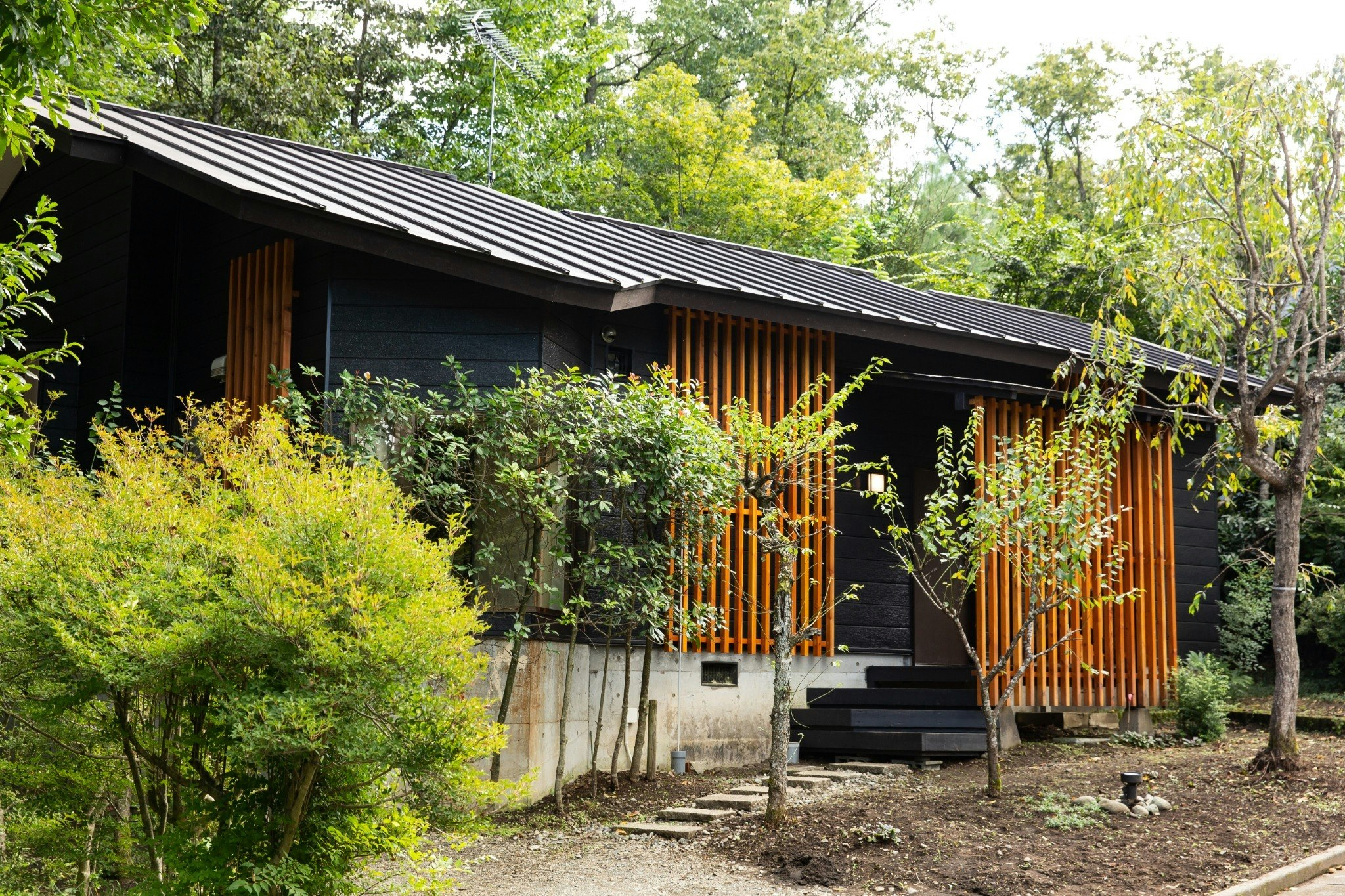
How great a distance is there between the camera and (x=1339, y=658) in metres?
13.3

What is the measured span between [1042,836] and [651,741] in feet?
9.91

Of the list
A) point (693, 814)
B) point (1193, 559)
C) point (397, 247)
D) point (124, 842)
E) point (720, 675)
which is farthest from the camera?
point (1193, 559)

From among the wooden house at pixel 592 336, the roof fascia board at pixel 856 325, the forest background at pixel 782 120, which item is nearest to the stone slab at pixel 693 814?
the wooden house at pixel 592 336

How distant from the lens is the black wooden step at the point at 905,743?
8.95 m

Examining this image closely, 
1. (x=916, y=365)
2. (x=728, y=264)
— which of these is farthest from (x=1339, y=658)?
(x=728, y=264)

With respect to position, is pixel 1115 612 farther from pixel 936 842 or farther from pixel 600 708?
pixel 600 708

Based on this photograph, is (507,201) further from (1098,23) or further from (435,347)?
(1098,23)

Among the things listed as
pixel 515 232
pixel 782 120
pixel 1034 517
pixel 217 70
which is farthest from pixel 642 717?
pixel 782 120

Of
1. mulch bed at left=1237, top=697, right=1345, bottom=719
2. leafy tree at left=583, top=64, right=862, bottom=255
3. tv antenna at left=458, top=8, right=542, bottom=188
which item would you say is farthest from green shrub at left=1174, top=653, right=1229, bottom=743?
tv antenna at left=458, top=8, right=542, bottom=188

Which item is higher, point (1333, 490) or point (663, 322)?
point (663, 322)

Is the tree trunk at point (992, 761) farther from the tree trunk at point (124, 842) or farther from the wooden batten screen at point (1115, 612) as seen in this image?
the tree trunk at point (124, 842)

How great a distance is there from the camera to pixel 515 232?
30.1 ft

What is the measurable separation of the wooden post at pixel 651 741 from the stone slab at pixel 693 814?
110 centimetres

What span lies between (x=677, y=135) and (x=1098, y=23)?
31.1ft
